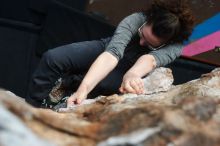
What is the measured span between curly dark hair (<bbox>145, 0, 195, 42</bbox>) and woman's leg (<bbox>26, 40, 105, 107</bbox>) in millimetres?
275

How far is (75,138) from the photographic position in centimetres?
97

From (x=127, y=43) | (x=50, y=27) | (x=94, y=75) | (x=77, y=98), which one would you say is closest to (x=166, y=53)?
(x=127, y=43)

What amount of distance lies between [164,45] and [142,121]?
1.08 metres

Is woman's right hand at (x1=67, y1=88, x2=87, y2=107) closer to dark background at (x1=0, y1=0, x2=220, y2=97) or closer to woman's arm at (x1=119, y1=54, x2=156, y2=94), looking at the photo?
woman's arm at (x1=119, y1=54, x2=156, y2=94)

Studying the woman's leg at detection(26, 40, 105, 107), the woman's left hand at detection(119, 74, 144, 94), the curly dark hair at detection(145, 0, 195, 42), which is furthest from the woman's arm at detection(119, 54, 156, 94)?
the woman's leg at detection(26, 40, 105, 107)

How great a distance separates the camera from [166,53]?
200 cm

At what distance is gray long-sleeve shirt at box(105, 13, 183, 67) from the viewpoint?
191 centimetres

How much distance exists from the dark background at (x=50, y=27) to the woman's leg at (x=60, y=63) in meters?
0.79

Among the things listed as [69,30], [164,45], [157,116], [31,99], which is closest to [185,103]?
[157,116]

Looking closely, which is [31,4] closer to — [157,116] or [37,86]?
[37,86]

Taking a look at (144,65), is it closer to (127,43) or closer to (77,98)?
(127,43)

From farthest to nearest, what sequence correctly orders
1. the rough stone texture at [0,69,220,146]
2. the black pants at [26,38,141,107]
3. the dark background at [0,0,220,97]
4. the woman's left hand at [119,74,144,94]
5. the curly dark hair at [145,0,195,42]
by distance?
1. the dark background at [0,0,220,97]
2. the black pants at [26,38,141,107]
3. the curly dark hair at [145,0,195,42]
4. the woman's left hand at [119,74,144,94]
5. the rough stone texture at [0,69,220,146]

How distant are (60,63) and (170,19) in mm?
479

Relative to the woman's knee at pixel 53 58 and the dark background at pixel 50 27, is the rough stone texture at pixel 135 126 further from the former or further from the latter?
the dark background at pixel 50 27
